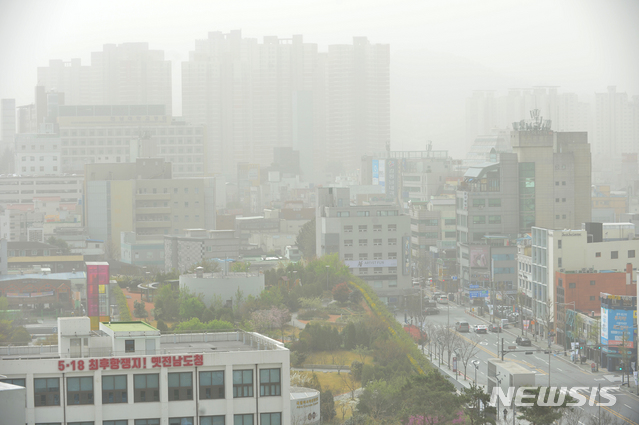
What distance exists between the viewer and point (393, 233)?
45.5 meters

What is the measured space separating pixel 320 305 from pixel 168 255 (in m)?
18.0

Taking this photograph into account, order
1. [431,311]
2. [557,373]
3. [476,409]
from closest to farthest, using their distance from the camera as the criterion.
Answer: [476,409], [557,373], [431,311]

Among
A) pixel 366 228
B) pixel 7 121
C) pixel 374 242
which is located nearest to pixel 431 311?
pixel 374 242

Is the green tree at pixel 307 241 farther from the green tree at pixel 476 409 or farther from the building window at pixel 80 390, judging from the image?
the building window at pixel 80 390

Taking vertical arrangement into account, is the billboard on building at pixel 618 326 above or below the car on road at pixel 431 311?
above

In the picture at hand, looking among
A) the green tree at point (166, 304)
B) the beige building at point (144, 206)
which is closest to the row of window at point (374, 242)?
the green tree at point (166, 304)

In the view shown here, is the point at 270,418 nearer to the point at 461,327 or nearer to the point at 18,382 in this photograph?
the point at 18,382

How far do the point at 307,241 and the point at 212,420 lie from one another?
3622 cm

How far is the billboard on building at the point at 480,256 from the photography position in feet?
A: 153

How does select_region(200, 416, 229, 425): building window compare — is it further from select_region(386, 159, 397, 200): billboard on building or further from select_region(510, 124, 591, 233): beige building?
select_region(386, 159, 397, 200): billboard on building

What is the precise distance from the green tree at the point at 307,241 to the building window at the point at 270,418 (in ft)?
109

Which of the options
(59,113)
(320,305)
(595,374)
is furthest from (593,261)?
(59,113)

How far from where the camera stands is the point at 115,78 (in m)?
121

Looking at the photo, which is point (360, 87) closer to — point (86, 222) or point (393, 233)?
point (86, 222)
